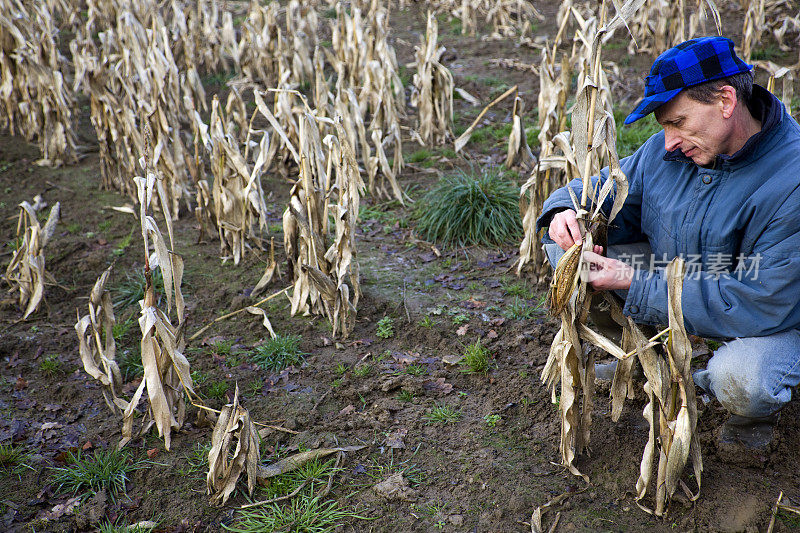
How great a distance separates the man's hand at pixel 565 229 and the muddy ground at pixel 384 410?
799 millimetres

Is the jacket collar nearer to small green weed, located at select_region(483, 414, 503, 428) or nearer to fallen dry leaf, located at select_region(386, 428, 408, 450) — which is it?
small green weed, located at select_region(483, 414, 503, 428)

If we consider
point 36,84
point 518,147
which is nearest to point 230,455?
→ point 518,147

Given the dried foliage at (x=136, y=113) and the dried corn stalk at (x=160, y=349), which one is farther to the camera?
the dried foliage at (x=136, y=113)

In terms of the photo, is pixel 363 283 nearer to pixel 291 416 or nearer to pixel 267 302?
pixel 267 302

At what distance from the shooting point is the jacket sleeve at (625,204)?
250 cm

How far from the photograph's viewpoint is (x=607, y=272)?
7.02 ft

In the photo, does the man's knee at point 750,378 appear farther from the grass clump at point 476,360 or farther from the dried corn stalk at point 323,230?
the dried corn stalk at point 323,230

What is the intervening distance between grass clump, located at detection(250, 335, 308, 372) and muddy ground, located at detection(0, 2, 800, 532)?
0.05 metres

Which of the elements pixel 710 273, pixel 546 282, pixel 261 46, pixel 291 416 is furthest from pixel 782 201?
pixel 261 46

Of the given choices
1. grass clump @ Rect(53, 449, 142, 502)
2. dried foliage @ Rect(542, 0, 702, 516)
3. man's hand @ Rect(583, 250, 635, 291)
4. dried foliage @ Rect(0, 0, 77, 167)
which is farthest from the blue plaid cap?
dried foliage @ Rect(0, 0, 77, 167)

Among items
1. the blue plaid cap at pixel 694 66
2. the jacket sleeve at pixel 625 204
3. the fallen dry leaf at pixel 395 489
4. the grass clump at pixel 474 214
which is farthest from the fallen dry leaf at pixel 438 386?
the blue plaid cap at pixel 694 66

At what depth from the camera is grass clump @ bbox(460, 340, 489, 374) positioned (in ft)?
9.87

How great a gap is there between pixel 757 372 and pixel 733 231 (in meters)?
0.50

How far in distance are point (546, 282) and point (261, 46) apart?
4.45m
